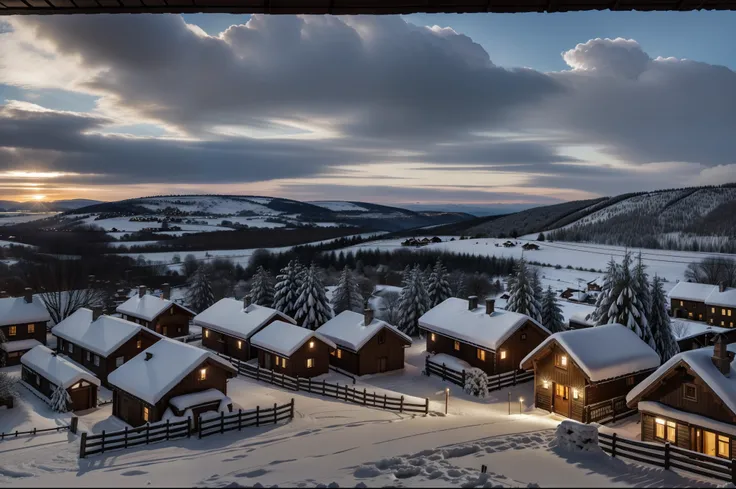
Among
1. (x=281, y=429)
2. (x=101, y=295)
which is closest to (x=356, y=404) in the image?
(x=281, y=429)

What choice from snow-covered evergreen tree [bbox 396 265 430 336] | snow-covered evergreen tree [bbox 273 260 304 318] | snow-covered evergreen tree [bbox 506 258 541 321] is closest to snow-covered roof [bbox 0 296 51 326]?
snow-covered evergreen tree [bbox 273 260 304 318]

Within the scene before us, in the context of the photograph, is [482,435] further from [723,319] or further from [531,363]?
[723,319]

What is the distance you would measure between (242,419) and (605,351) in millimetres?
18880

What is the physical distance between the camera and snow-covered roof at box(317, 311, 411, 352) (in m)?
35.2

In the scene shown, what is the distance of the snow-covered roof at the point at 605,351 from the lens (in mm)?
25094

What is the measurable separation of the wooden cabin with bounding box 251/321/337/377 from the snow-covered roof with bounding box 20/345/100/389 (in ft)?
35.5

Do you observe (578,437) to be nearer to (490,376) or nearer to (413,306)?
(490,376)

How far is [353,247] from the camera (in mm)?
143250

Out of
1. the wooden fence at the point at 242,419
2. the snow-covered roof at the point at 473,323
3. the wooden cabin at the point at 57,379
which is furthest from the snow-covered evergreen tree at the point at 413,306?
the wooden cabin at the point at 57,379

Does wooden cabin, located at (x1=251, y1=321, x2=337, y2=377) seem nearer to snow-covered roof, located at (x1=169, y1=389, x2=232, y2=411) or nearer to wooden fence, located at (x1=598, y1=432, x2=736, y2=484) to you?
snow-covered roof, located at (x1=169, y1=389, x2=232, y2=411)

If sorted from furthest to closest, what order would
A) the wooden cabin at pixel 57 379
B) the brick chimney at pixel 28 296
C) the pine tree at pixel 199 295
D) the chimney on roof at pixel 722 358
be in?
the pine tree at pixel 199 295
the brick chimney at pixel 28 296
the wooden cabin at pixel 57 379
the chimney on roof at pixel 722 358

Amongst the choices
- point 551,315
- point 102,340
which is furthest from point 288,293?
point 551,315

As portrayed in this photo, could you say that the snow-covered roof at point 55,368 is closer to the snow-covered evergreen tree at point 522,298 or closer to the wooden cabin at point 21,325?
the wooden cabin at point 21,325

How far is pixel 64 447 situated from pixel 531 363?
23486mm
